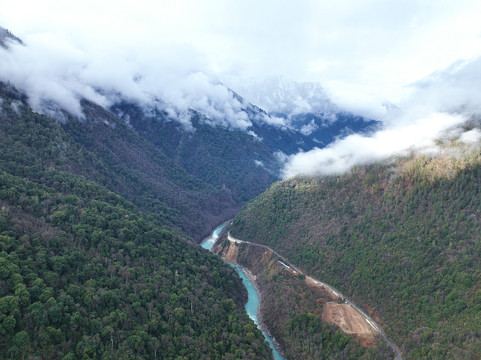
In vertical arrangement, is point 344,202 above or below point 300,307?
above

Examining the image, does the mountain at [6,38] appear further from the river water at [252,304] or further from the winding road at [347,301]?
the river water at [252,304]

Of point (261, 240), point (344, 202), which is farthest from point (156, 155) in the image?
point (344, 202)

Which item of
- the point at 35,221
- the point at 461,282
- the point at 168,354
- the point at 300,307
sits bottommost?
the point at 168,354

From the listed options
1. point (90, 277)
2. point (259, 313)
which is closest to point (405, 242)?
point (259, 313)

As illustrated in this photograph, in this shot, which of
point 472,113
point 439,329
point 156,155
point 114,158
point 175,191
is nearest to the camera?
point 439,329

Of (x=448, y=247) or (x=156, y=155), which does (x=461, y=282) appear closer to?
(x=448, y=247)

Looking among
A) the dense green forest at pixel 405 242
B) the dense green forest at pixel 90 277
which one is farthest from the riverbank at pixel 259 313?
the dense green forest at pixel 405 242
